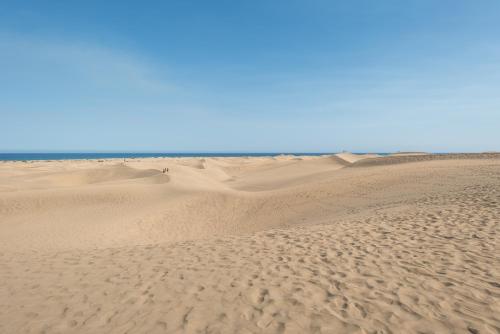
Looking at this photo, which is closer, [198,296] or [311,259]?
[198,296]

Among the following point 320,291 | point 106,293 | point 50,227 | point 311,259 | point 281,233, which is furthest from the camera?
point 50,227

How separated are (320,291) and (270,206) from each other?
12489mm

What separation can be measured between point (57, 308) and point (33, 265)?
3250 mm

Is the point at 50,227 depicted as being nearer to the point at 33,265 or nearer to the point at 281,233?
the point at 33,265

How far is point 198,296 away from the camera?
542cm

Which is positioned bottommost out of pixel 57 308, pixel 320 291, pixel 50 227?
pixel 50 227

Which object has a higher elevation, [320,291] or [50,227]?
[320,291]

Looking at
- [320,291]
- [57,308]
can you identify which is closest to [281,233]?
[320,291]

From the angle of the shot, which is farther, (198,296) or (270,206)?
(270,206)

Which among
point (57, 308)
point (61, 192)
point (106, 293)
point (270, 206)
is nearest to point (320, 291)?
point (106, 293)

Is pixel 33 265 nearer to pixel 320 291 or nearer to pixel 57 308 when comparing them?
pixel 57 308

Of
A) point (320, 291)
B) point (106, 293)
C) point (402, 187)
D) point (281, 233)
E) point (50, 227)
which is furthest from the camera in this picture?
point (402, 187)

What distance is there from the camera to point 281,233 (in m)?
9.88

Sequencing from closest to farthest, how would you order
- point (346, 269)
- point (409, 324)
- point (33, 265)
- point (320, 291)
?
1. point (409, 324)
2. point (320, 291)
3. point (346, 269)
4. point (33, 265)
